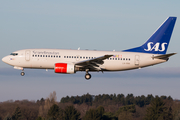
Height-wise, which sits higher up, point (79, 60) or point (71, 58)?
point (71, 58)

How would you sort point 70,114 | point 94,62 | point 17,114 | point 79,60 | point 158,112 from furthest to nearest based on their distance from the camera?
1. point 158,112
2. point 17,114
3. point 70,114
4. point 79,60
5. point 94,62

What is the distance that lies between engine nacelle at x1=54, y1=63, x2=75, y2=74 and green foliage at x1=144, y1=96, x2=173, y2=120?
6981 centimetres

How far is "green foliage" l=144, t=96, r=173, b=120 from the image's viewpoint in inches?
4604

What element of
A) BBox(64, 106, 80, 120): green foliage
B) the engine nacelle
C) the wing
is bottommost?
BBox(64, 106, 80, 120): green foliage

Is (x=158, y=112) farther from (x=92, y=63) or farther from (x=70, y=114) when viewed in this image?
(x=92, y=63)

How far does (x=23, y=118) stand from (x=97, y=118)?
29593 millimetres

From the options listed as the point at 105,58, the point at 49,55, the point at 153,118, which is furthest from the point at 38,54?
the point at 153,118

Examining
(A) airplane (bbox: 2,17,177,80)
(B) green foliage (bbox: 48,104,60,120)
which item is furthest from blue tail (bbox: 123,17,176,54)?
(B) green foliage (bbox: 48,104,60,120)

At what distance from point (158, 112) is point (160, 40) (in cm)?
7380

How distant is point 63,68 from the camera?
50750 mm

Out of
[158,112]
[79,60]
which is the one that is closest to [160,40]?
[79,60]

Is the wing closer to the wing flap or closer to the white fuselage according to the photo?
the wing flap

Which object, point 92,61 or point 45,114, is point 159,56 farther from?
point 45,114

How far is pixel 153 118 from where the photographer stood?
115 metres
